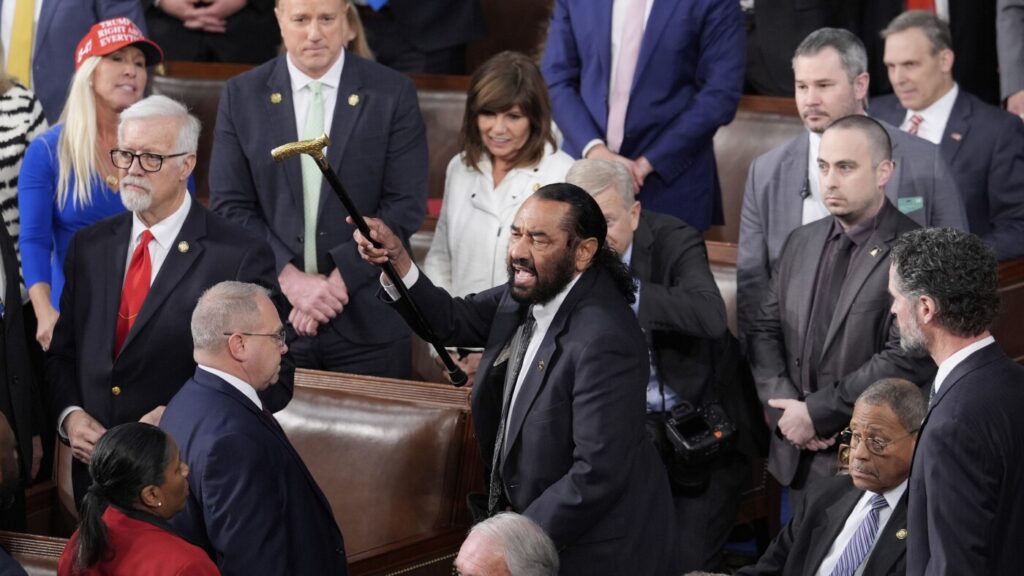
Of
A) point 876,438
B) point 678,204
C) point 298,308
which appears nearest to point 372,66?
point 298,308

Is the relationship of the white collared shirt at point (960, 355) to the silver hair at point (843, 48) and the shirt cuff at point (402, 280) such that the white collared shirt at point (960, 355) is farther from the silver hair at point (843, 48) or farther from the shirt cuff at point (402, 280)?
the silver hair at point (843, 48)

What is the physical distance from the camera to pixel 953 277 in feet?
10.3

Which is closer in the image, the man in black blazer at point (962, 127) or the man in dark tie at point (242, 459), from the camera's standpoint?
the man in dark tie at point (242, 459)

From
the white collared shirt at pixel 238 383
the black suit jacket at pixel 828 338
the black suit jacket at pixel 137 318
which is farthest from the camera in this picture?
the black suit jacket at pixel 828 338

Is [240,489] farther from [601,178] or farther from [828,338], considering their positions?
[828,338]

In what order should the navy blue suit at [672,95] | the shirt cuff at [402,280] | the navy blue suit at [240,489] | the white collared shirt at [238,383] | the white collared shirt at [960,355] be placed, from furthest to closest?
the navy blue suit at [672,95], the shirt cuff at [402,280], the white collared shirt at [238,383], the navy blue suit at [240,489], the white collared shirt at [960,355]

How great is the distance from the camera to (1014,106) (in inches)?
234

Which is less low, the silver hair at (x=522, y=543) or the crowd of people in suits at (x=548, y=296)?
the crowd of people in suits at (x=548, y=296)

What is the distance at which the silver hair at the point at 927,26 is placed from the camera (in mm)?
5461

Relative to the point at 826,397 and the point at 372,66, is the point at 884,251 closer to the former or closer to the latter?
the point at 826,397

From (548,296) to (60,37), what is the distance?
2995mm

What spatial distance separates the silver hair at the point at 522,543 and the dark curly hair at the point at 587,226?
25.4 inches

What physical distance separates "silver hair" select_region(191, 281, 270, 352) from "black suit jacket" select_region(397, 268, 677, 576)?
2.13 feet

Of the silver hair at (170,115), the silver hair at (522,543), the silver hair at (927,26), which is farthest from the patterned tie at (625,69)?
the silver hair at (522,543)
